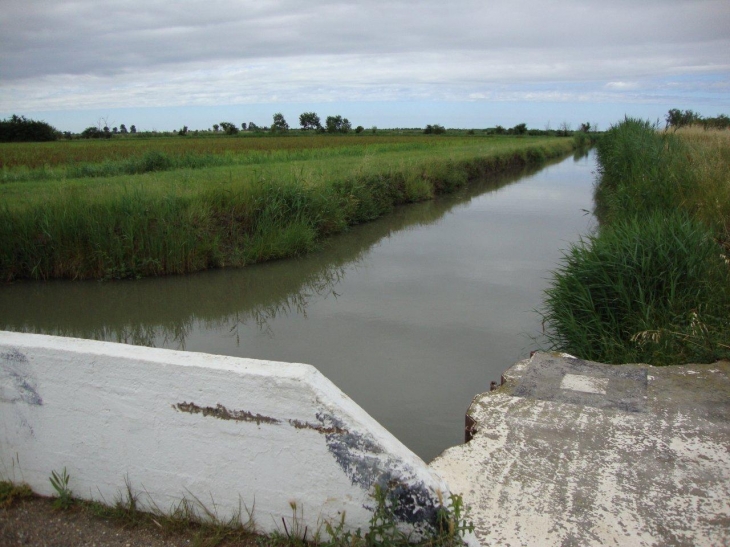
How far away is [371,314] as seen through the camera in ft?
20.7

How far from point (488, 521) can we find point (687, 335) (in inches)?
94.0

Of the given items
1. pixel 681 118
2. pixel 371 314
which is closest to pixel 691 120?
pixel 681 118

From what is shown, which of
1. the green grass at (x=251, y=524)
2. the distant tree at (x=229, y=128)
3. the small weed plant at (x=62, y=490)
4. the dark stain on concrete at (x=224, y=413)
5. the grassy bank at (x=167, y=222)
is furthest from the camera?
the distant tree at (x=229, y=128)

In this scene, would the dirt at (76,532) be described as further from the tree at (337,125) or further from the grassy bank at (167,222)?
the tree at (337,125)

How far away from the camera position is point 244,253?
27.5 feet

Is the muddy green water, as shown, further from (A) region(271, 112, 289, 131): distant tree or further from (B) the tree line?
(A) region(271, 112, 289, 131): distant tree

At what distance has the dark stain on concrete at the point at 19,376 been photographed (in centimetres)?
207

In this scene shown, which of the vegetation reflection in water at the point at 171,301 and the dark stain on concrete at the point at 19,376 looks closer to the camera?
the dark stain on concrete at the point at 19,376

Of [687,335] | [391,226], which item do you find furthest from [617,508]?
[391,226]

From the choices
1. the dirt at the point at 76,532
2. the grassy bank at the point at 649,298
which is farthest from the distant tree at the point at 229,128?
the dirt at the point at 76,532

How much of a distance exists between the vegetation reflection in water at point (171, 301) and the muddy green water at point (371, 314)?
2 centimetres

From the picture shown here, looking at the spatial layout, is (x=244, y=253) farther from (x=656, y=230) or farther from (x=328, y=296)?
(x=656, y=230)

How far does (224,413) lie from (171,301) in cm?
545

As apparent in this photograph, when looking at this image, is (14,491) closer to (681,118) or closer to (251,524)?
(251,524)
